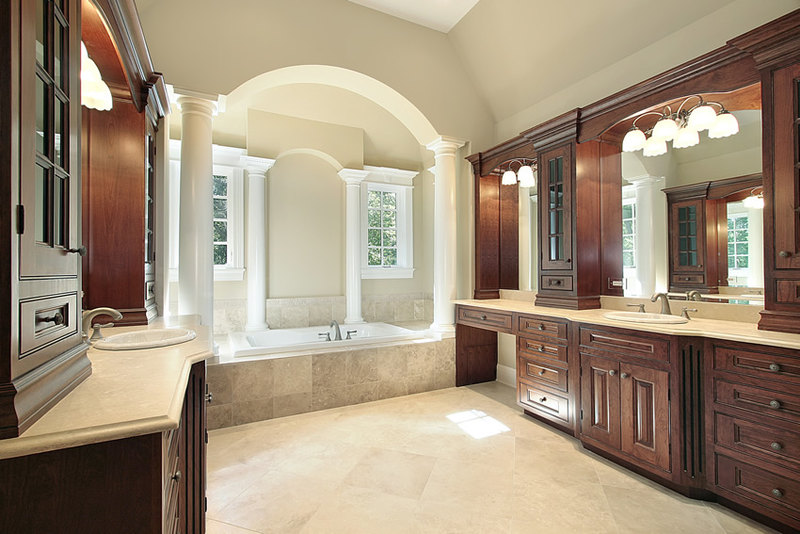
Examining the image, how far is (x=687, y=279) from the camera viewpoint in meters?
2.58

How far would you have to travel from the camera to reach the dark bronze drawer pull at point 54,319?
908mm

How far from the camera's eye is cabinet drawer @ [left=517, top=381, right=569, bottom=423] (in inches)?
108

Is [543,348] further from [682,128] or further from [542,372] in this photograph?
[682,128]

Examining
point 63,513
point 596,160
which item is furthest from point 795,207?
point 63,513

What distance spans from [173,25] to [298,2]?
977 millimetres

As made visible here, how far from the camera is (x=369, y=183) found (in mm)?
5293

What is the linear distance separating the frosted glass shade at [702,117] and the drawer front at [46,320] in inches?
124

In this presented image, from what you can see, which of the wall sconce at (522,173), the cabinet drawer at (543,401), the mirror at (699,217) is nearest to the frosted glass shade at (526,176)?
the wall sconce at (522,173)

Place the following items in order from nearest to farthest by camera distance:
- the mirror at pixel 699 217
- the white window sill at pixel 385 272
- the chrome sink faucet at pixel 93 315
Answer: the chrome sink faucet at pixel 93 315, the mirror at pixel 699 217, the white window sill at pixel 385 272

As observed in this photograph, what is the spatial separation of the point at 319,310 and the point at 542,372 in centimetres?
287

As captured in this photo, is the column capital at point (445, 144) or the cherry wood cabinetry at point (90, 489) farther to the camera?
the column capital at point (445, 144)

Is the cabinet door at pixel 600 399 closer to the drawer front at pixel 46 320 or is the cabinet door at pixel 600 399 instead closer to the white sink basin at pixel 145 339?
the white sink basin at pixel 145 339

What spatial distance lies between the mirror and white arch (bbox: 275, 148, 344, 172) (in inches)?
125

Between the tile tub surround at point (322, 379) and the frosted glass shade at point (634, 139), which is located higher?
the frosted glass shade at point (634, 139)
